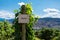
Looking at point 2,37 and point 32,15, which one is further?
point 2,37

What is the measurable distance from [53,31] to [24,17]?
23.4 meters

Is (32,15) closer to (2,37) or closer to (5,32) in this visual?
(2,37)

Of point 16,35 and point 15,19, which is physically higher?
point 15,19

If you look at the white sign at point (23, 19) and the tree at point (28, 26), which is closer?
the white sign at point (23, 19)

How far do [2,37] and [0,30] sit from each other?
711 mm

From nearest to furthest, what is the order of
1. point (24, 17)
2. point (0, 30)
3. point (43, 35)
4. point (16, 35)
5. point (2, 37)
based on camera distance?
point (24, 17) → point (16, 35) → point (2, 37) → point (0, 30) → point (43, 35)

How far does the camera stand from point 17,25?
17.7 ft

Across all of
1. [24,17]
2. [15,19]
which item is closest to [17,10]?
[15,19]

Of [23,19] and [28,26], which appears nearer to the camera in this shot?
[23,19]


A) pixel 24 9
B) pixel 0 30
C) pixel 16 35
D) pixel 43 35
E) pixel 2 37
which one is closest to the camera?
pixel 24 9

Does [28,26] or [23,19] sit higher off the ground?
[23,19]

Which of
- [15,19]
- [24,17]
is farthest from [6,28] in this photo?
[24,17]

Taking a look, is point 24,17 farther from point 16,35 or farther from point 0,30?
point 0,30

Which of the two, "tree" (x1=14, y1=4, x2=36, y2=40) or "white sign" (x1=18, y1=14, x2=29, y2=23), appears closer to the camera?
"white sign" (x1=18, y1=14, x2=29, y2=23)
